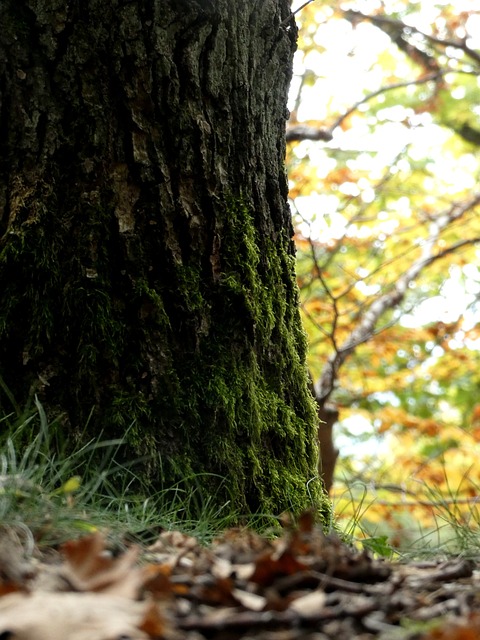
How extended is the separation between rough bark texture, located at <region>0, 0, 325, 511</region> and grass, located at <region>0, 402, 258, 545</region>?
8cm

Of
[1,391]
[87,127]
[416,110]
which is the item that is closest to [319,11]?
[416,110]

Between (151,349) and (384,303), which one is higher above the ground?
(384,303)

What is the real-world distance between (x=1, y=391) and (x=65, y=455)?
26 centimetres

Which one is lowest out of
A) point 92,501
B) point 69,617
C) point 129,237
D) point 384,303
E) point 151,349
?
point 69,617

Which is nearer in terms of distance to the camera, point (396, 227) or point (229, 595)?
point (229, 595)

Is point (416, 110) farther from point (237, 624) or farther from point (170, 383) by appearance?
point (237, 624)

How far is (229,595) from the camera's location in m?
1.11

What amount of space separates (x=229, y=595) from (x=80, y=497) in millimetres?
698

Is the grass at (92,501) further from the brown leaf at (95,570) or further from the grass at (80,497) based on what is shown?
the brown leaf at (95,570)

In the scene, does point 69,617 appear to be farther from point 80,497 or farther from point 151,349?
point 151,349

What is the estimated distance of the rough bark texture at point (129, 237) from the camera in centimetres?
197

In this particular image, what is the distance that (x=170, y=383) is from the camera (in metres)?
2.02

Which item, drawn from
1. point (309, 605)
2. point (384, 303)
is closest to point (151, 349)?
point (309, 605)

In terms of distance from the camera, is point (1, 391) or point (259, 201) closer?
point (1, 391)
